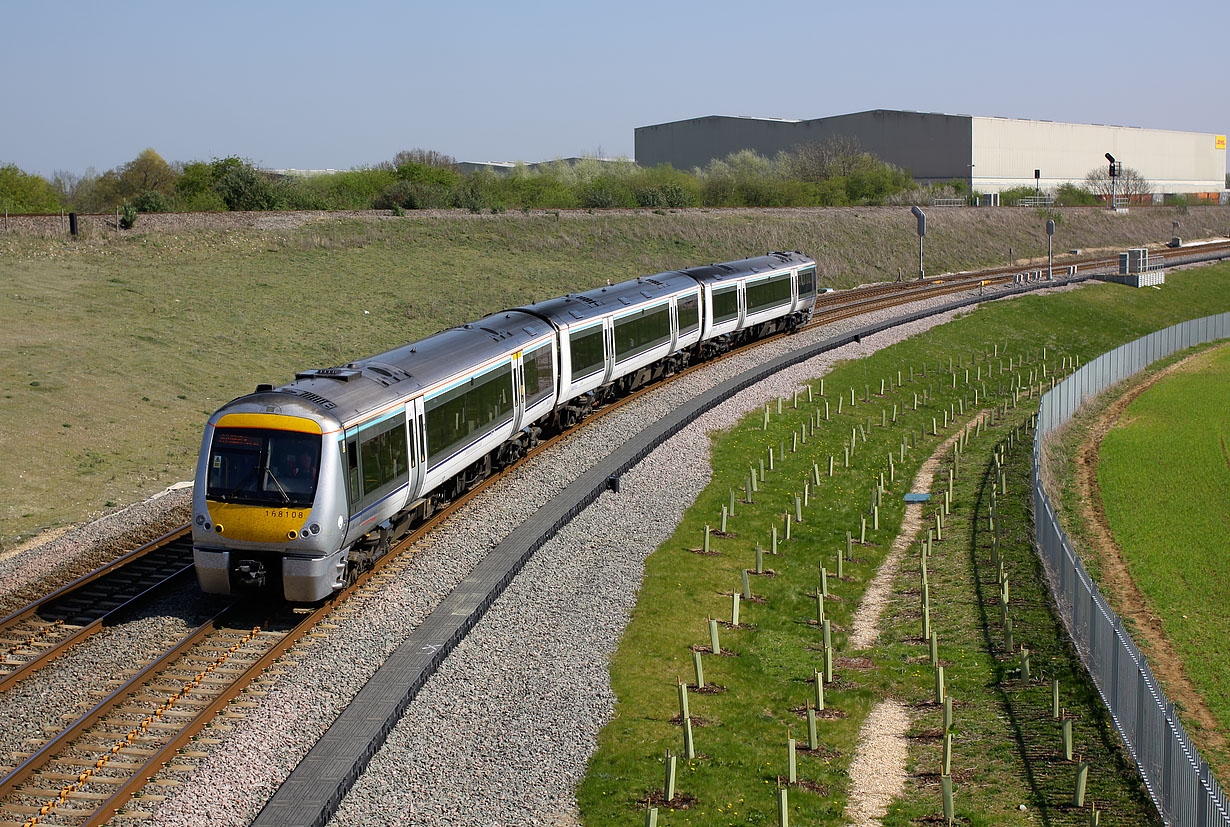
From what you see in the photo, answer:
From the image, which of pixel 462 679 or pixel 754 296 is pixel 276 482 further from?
pixel 754 296

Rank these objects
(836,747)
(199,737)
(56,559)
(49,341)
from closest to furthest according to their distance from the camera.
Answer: (199,737) < (836,747) < (56,559) < (49,341)

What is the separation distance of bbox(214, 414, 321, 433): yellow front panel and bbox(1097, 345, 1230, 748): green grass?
14.3 meters

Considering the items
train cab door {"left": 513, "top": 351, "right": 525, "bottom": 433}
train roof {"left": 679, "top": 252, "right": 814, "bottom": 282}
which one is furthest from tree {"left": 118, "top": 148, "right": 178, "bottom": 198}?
train cab door {"left": 513, "top": 351, "right": 525, "bottom": 433}

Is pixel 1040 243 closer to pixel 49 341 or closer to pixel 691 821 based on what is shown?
pixel 49 341

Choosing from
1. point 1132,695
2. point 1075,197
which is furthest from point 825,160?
point 1132,695

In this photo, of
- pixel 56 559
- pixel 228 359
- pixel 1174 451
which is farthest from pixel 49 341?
pixel 1174 451

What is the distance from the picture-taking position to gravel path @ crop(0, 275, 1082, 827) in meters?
12.4

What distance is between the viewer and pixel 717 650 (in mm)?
17703

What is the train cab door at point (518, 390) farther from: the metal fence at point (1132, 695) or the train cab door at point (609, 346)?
the metal fence at point (1132, 695)

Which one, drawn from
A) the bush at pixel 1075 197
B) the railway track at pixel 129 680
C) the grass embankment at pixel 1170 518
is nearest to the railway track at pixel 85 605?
the railway track at pixel 129 680

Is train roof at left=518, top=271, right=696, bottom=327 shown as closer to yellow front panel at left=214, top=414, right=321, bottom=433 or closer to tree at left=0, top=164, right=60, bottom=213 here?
yellow front panel at left=214, top=414, right=321, bottom=433

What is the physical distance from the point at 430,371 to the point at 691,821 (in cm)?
1097

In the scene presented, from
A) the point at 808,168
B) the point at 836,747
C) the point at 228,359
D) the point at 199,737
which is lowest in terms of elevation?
the point at 836,747

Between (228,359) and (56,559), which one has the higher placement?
(228,359)
